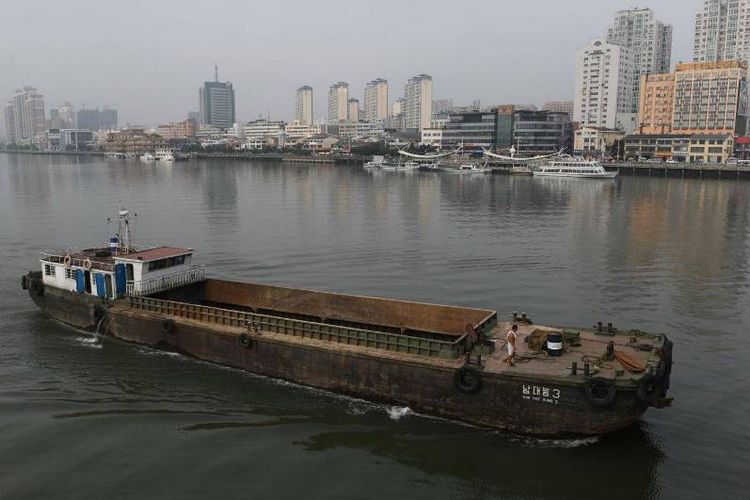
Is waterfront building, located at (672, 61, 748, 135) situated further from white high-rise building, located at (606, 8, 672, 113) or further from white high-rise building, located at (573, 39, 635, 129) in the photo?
white high-rise building, located at (606, 8, 672, 113)

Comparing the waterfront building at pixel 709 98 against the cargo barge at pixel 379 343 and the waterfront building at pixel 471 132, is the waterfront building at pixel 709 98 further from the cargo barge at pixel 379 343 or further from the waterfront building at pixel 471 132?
the cargo barge at pixel 379 343

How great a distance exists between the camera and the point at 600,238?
42500 mm

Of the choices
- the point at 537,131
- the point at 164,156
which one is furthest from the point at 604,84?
the point at 164,156

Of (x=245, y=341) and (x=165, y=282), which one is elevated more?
(x=165, y=282)

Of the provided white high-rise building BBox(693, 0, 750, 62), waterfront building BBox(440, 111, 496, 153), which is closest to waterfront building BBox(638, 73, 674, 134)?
waterfront building BBox(440, 111, 496, 153)

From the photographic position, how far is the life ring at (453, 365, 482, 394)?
1440 centimetres

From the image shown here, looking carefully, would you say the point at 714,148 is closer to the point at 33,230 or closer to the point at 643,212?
the point at 643,212

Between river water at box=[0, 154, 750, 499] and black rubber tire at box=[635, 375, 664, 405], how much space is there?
1.37 meters

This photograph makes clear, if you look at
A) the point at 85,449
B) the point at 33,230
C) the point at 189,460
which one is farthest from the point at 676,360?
the point at 33,230

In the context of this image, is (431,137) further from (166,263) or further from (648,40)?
(166,263)

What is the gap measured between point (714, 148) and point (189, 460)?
133899mm

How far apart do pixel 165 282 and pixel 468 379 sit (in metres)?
12.2

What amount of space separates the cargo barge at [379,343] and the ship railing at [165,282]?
0.03 m

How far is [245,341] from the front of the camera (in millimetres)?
17766
